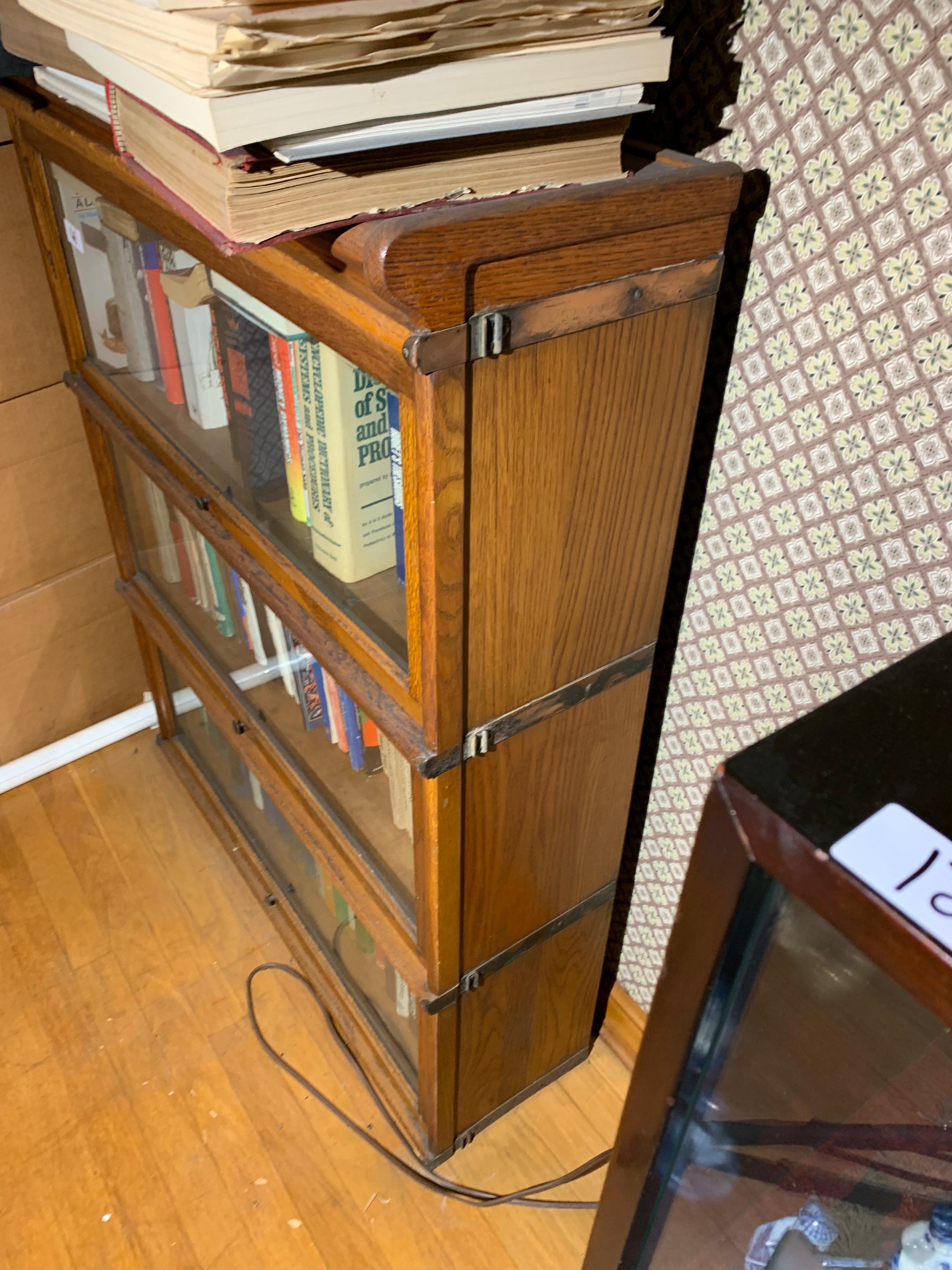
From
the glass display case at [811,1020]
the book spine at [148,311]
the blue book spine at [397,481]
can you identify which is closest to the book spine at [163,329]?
the book spine at [148,311]

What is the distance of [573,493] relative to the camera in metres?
0.74

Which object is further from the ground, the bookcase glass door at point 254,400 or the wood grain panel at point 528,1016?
the bookcase glass door at point 254,400

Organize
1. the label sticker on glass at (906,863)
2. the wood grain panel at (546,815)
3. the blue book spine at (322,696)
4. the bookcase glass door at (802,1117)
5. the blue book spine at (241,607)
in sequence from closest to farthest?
the label sticker on glass at (906,863) < the bookcase glass door at (802,1117) < the wood grain panel at (546,815) < the blue book spine at (322,696) < the blue book spine at (241,607)

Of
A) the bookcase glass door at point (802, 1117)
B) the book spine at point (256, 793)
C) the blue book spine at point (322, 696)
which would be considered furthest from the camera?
the book spine at point (256, 793)

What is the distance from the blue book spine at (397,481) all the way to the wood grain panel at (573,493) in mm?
86

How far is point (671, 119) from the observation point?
799 mm

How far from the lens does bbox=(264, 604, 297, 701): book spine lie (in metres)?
1.20

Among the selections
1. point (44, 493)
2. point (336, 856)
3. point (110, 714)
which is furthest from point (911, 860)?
point (110, 714)

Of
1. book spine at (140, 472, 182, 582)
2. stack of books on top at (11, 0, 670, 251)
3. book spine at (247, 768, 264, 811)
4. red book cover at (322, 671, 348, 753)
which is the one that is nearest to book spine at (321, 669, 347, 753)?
red book cover at (322, 671, 348, 753)

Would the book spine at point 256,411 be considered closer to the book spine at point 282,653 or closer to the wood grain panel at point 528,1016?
the book spine at point 282,653

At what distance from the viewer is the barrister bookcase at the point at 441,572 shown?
2.04ft

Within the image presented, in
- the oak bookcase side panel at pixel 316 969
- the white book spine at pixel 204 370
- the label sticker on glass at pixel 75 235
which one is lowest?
the oak bookcase side panel at pixel 316 969

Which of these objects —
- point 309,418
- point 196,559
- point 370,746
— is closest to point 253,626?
point 196,559

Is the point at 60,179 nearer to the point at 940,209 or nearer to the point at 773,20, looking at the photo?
the point at 773,20
